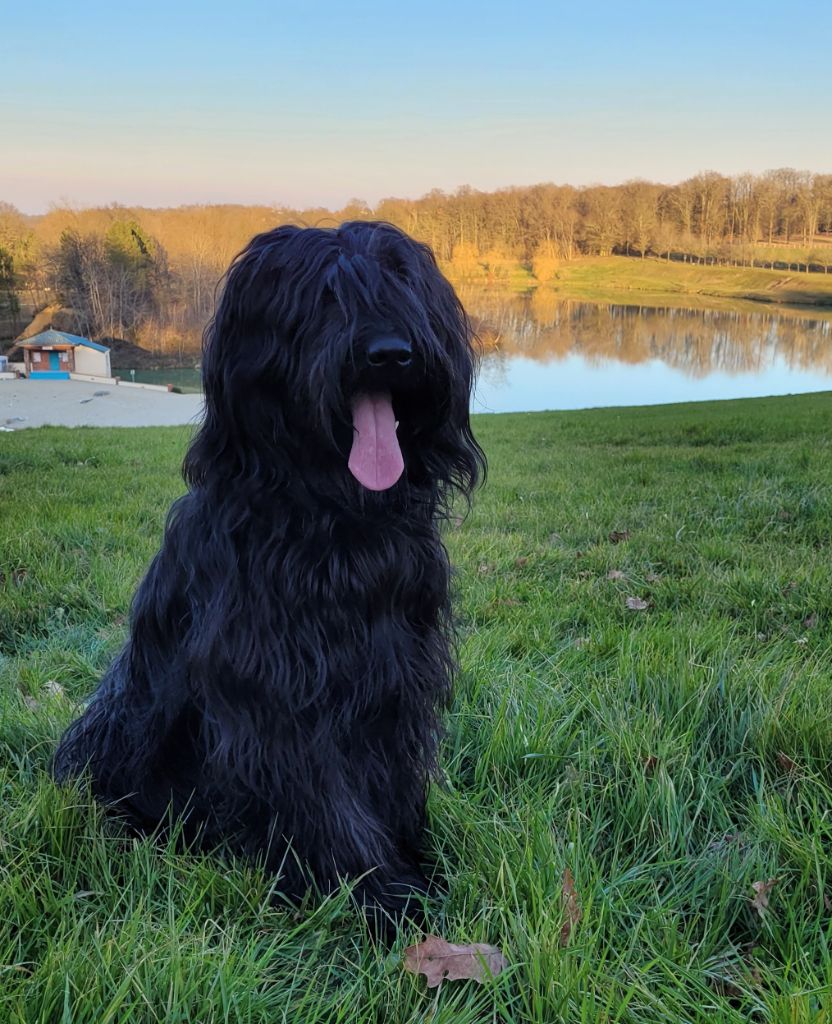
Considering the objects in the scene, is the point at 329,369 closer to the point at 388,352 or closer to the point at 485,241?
the point at 388,352

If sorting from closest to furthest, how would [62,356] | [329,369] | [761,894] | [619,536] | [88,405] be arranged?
1. [329,369]
2. [761,894]
3. [619,536]
4. [88,405]
5. [62,356]

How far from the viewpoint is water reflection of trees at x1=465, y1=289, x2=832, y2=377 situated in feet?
169

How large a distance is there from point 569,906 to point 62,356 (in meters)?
55.6

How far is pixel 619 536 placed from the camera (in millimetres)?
5340

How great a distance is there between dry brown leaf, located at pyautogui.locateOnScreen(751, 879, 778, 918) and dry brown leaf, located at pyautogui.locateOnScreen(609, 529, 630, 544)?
3.45 m

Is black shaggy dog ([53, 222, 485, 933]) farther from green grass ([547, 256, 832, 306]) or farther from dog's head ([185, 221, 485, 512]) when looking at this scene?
green grass ([547, 256, 832, 306])

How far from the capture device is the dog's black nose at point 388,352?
5.13 feet

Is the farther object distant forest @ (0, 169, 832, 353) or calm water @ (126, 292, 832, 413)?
distant forest @ (0, 169, 832, 353)

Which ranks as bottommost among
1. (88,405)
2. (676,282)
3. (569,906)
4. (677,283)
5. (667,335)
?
(88,405)

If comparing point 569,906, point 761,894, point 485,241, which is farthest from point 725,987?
point 485,241

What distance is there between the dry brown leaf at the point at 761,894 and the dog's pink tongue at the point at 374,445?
145 centimetres

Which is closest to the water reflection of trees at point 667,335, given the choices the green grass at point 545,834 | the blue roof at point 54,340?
the blue roof at point 54,340

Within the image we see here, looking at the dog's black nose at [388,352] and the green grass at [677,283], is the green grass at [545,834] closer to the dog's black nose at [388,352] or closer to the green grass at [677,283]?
the dog's black nose at [388,352]

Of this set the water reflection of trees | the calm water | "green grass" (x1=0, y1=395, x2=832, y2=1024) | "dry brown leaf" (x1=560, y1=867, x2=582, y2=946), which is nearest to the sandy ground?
the calm water
